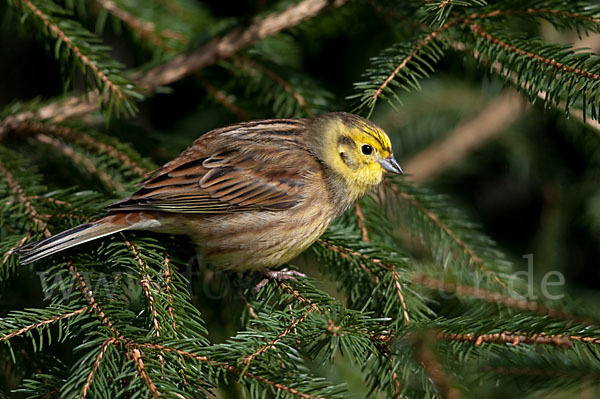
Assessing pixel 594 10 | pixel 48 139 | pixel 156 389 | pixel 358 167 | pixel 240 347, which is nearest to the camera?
pixel 156 389

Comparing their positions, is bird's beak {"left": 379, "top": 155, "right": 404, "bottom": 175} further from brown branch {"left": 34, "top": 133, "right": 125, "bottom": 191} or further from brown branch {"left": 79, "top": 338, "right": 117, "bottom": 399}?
brown branch {"left": 79, "top": 338, "right": 117, "bottom": 399}

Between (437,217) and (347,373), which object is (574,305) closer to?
(437,217)

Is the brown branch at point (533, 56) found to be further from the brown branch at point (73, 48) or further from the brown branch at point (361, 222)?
the brown branch at point (73, 48)

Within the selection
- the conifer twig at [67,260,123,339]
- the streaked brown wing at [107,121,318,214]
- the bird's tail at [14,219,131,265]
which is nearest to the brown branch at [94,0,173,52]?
the streaked brown wing at [107,121,318,214]

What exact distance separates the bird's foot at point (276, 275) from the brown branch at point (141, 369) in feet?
2.82

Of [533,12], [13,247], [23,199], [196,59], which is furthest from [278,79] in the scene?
[13,247]

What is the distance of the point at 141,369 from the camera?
176 centimetres

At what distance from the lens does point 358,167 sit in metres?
2.84

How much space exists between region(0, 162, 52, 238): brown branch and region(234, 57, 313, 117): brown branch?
47.6 inches

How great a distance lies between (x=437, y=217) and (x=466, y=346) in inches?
40.3

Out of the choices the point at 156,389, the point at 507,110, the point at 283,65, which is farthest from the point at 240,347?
the point at 507,110

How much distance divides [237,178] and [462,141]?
2075 millimetres

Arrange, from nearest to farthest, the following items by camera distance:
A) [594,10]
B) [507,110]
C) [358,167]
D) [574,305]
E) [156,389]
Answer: [156,389]
[594,10]
[574,305]
[358,167]
[507,110]

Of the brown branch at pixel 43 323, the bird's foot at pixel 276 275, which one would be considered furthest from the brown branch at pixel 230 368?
the bird's foot at pixel 276 275
